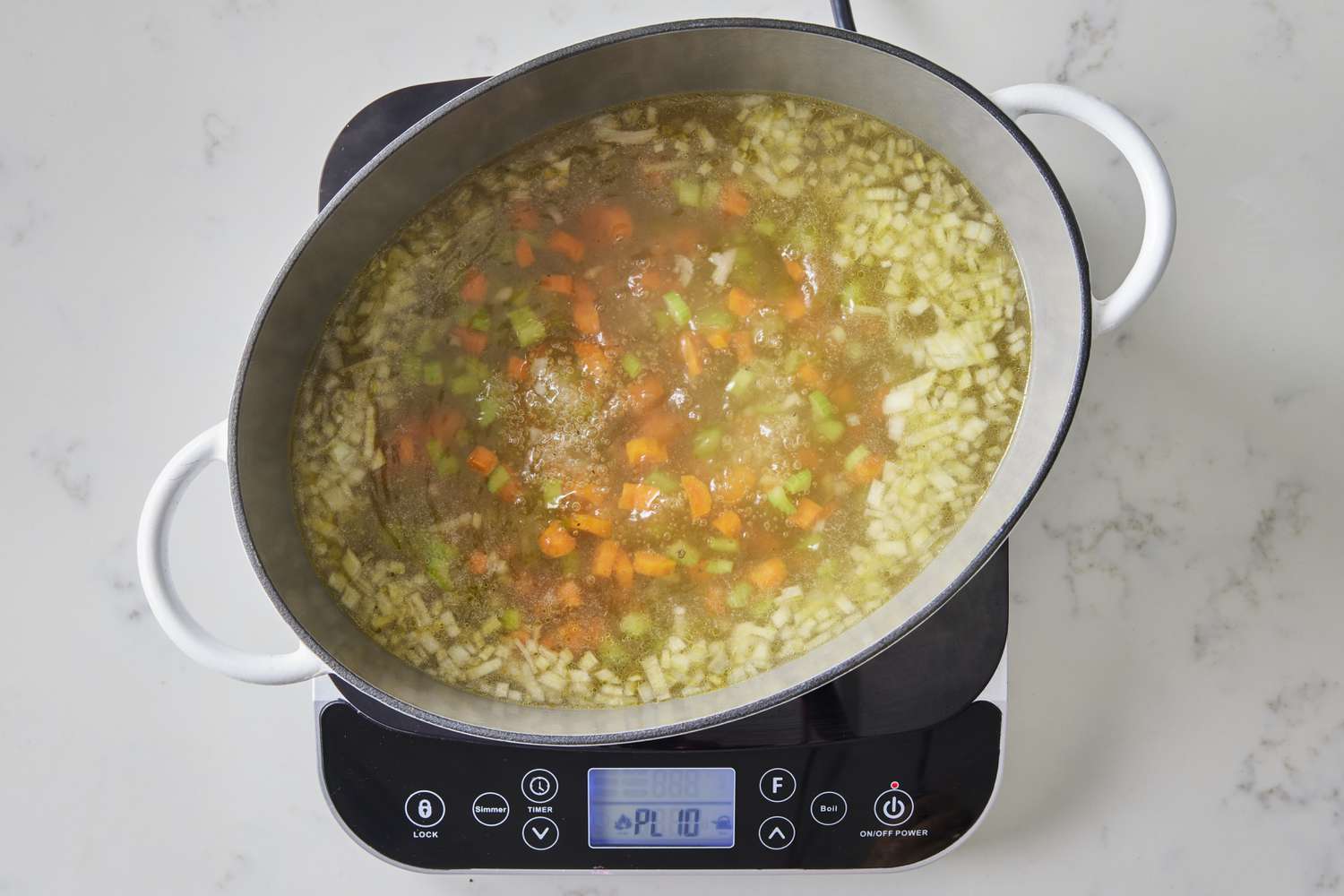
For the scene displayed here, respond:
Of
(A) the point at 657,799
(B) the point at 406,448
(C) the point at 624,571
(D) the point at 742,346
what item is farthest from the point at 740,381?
(A) the point at 657,799

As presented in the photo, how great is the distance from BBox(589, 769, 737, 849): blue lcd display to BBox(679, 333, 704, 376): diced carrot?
0.46m

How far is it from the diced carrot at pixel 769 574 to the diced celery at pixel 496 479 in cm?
30

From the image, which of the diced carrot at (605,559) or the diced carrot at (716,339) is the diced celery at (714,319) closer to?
the diced carrot at (716,339)

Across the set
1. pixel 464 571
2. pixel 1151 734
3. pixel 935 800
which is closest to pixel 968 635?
pixel 935 800

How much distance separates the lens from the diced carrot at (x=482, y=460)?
3.92ft

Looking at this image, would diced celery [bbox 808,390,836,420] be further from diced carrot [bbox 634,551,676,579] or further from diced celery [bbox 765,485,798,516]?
diced carrot [bbox 634,551,676,579]

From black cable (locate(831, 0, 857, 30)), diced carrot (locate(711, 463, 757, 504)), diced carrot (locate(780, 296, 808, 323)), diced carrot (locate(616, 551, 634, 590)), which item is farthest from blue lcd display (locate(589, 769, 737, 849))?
black cable (locate(831, 0, 857, 30))

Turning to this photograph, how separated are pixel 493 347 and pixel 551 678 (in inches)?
14.9

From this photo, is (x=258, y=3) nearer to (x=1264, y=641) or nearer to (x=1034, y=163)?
(x=1034, y=163)

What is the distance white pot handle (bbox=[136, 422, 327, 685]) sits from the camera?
104 centimetres

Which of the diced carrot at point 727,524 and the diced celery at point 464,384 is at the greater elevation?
the diced celery at point 464,384

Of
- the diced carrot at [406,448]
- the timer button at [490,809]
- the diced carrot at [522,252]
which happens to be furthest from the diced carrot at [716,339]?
the timer button at [490,809]

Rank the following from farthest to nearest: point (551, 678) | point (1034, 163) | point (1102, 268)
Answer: point (1102, 268) < point (551, 678) < point (1034, 163)

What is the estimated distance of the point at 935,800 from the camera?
122 cm
